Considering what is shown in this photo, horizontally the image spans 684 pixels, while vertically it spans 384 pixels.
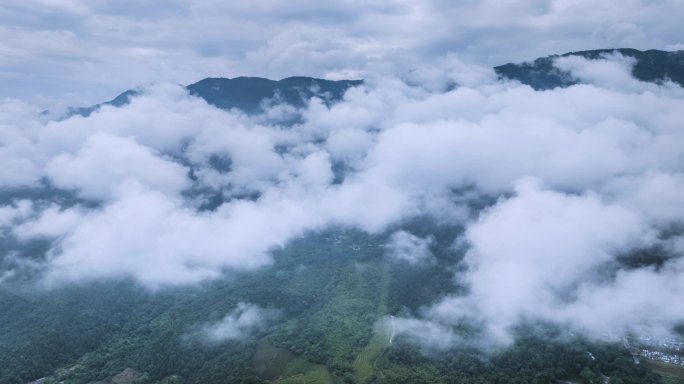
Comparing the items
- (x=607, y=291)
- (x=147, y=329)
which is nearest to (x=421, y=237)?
(x=607, y=291)

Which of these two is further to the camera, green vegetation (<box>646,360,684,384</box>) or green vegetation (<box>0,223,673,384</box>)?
green vegetation (<box>0,223,673,384</box>)

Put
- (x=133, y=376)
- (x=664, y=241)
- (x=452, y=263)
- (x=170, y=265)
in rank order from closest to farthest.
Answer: (x=133, y=376)
(x=664, y=241)
(x=452, y=263)
(x=170, y=265)

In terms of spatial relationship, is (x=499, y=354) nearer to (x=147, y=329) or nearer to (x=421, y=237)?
(x=421, y=237)

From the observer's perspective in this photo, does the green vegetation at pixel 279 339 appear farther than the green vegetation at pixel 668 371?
Yes

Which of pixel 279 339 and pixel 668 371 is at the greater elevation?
pixel 279 339

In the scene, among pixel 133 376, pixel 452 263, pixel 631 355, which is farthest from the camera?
pixel 452 263

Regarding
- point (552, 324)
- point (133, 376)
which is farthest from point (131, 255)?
point (552, 324)

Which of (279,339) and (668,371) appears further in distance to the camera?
(279,339)

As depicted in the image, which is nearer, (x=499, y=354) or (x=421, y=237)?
(x=499, y=354)

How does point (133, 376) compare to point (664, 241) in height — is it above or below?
below

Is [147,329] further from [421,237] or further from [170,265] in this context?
[421,237]
